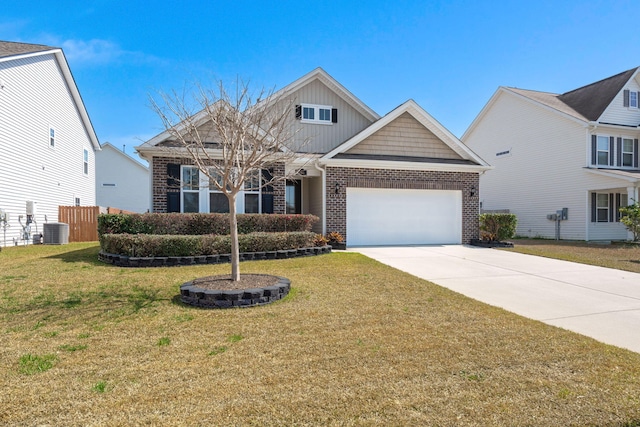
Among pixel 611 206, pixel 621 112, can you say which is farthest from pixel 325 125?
pixel 621 112

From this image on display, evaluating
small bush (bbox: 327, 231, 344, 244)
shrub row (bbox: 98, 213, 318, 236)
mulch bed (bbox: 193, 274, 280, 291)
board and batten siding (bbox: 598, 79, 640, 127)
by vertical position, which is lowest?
mulch bed (bbox: 193, 274, 280, 291)

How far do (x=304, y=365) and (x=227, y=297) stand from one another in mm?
2268

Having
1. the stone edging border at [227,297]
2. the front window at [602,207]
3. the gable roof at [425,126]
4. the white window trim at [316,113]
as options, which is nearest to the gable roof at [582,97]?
the front window at [602,207]

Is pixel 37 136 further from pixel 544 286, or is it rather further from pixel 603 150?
pixel 603 150

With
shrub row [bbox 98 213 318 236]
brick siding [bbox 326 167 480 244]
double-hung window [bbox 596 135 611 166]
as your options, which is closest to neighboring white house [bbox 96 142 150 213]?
shrub row [bbox 98 213 318 236]

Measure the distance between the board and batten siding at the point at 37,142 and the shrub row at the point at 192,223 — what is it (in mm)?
6723

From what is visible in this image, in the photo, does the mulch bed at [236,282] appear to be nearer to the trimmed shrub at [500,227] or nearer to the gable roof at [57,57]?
the trimmed shrub at [500,227]

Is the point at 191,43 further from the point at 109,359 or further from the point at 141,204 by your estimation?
the point at 141,204

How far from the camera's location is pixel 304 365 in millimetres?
3453

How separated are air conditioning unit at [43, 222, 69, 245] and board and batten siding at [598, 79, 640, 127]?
82.1 ft

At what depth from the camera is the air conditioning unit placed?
Result: 13.9 meters

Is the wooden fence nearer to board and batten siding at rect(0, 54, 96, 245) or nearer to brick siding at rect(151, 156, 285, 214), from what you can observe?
board and batten siding at rect(0, 54, 96, 245)

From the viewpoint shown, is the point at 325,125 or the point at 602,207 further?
the point at 602,207

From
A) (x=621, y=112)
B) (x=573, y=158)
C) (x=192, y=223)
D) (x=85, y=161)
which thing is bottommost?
(x=192, y=223)
